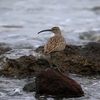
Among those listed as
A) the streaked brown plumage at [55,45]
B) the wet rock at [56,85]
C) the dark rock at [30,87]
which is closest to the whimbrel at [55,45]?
the streaked brown plumage at [55,45]

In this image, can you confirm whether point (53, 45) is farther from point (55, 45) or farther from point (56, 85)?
point (56, 85)

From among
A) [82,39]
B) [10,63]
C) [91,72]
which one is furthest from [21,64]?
[82,39]

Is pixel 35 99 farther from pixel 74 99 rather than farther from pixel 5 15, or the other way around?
pixel 5 15

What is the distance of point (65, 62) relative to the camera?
9.62 m

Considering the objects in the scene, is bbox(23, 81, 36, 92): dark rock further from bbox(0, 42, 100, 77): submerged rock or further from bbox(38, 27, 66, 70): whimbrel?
bbox(0, 42, 100, 77): submerged rock

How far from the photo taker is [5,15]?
63.9ft

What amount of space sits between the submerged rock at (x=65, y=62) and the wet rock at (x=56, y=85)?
56.6 inches

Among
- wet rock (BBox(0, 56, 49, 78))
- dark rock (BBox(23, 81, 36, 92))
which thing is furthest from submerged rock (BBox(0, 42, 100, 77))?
dark rock (BBox(23, 81, 36, 92))

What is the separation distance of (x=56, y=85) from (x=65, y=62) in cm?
181

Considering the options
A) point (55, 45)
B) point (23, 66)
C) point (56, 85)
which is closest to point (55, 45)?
point (55, 45)

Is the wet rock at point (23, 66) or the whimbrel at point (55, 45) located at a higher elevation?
the whimbrel at point (55, 45)

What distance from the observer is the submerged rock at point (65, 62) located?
368 inches

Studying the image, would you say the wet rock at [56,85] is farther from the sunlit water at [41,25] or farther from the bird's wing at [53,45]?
the bird's wing at [53,45]

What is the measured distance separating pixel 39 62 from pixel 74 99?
191 cm
